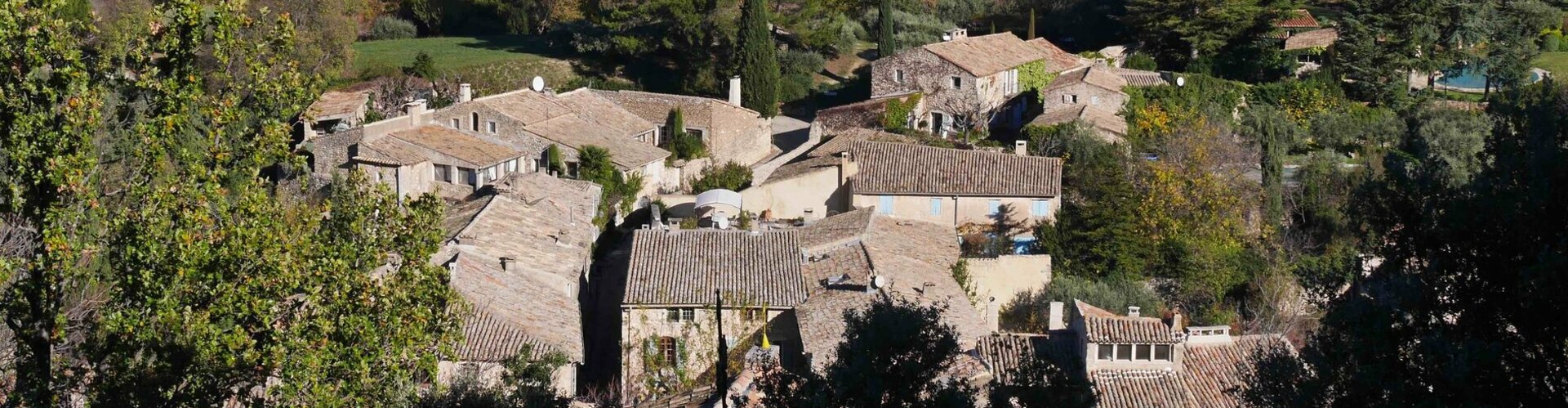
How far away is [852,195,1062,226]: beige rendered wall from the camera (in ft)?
107

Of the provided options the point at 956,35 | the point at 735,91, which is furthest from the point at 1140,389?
the point at 956,35

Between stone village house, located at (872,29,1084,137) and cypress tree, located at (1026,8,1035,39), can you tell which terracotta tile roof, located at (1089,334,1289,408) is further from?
cypress tree, located at (1026,8,1035,39)

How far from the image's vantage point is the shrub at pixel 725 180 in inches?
1384

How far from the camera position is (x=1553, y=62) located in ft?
162

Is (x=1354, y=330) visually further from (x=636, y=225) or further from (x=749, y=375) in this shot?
(x=636, y=225)

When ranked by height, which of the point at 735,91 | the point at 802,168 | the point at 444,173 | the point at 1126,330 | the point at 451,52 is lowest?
the point at 1126,330

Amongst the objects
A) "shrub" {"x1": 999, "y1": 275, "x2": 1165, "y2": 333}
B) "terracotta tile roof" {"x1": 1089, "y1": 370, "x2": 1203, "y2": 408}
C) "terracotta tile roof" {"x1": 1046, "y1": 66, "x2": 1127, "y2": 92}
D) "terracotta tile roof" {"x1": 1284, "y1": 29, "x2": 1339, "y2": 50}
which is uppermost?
"terracotta tile roof" {"x1": 1284, "y1": 29, "x2": 1339, "y2": 50}

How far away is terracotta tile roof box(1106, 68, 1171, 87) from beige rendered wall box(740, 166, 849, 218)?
1261cm

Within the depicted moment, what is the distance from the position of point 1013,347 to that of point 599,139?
49.1 feet

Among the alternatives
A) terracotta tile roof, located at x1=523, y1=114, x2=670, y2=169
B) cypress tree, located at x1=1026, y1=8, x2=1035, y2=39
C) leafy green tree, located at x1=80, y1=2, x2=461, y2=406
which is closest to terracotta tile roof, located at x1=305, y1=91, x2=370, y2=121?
terracotta tile roof, located at x1=523, y1=114, x2=670, y2=169

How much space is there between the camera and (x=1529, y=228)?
34.1 feet

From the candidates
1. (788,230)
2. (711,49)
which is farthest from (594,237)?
(711,49)

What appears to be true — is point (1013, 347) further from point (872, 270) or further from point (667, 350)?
point (667, 350)

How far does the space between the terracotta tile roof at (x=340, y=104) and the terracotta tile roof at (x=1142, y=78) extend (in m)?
20.0
